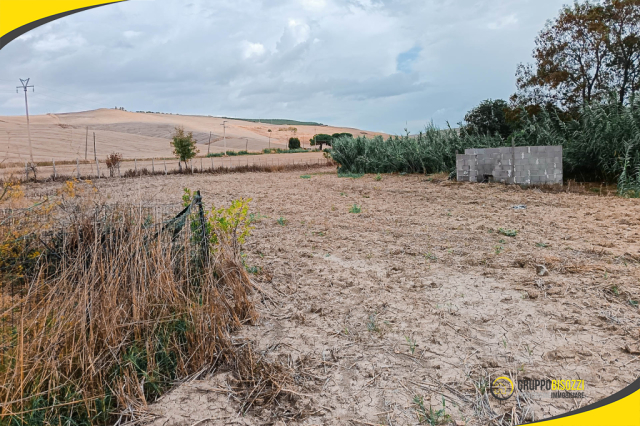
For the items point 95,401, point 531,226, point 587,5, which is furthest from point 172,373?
point 587,5

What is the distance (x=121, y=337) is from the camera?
Result: 261cm

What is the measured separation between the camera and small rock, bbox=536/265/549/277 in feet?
13.1

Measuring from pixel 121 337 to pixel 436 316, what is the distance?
2221 mm

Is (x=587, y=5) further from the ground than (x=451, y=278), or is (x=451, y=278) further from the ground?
(x=587, y=5)

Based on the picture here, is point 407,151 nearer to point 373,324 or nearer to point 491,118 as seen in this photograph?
point 491,118

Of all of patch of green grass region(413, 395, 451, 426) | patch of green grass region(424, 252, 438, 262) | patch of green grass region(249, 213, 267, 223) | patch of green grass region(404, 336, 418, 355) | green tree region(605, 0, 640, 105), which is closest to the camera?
patch of green grass region(413, 395, 451, 426)

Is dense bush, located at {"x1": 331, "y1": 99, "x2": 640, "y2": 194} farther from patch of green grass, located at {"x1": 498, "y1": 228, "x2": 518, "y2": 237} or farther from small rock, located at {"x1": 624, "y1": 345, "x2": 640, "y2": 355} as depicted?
small rock, located at {"x1": 624, "y1": 345, "x2": 640, "y2": 355}

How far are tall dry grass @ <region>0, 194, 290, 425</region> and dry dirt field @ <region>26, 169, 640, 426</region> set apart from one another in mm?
172

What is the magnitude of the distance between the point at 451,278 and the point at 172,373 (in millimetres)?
2620

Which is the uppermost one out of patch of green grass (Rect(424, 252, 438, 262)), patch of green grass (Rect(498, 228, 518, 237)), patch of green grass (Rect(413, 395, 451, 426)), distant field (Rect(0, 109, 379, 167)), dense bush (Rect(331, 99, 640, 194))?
distant field (Rect(0, 109, 379, 167))

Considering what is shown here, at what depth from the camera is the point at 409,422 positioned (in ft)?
6.95

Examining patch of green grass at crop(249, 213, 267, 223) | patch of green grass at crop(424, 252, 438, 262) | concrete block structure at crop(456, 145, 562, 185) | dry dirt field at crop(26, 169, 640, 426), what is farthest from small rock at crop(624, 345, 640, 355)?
concrete block structure at crop(456, 145, 562, 185)

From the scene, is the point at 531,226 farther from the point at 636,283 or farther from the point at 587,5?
the point at 587,5

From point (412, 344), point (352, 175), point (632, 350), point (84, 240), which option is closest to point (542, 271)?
point (632, 350)
